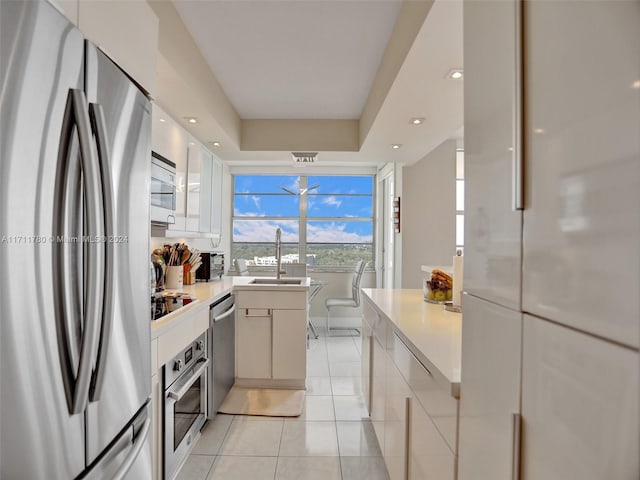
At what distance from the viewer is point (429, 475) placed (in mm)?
1157

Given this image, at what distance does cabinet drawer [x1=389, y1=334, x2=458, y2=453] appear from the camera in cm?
98

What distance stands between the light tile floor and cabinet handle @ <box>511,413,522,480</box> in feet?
4.98

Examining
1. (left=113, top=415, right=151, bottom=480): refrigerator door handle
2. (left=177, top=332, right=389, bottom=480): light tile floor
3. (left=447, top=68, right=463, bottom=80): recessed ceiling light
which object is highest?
(left=447, top=68, right=463, bottom=80): recessed ceiling light

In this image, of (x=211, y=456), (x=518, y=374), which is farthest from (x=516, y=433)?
(x=211, y=456)

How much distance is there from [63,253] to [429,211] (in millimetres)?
4246

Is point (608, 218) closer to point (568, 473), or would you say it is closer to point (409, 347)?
point (568, 473)

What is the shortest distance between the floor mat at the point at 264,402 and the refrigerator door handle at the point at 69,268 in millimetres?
1986

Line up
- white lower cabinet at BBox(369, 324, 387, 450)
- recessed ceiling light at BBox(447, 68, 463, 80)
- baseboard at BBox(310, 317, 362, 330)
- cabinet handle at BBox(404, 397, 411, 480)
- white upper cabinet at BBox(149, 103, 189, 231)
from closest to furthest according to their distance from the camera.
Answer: cabinet handle at BBox(404, 397, 411, 480) < white lower cabinet at BBox(369, 324, 387, 450) < recessed ceiling light at BBox(447, 68, 463, 80) < white upper cabinet at BBox(149, 103, 189, 231) < baseboard at BBox(310, 317, 362, 330)

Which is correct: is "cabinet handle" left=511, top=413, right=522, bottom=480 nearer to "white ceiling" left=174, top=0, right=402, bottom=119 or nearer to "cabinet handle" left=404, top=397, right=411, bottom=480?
"cabinet handle" left=404, top=397, right=411, bottom=480

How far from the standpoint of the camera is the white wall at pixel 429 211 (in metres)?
4.50

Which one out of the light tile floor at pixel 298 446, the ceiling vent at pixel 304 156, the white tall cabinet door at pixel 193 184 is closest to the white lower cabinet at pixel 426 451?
the light tile floor at pixel 298 446

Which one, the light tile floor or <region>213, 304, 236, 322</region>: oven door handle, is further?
<region>213, 304, 236, 322</region>: oven door handle

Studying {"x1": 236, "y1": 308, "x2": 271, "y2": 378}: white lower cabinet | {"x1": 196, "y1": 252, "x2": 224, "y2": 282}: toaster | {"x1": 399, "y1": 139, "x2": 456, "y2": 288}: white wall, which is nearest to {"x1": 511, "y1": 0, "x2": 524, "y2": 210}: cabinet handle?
{"x1": 236, "y1": 308, "x2": 271, "y2": 378}: white lower cabinet

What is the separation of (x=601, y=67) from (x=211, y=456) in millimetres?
2451
